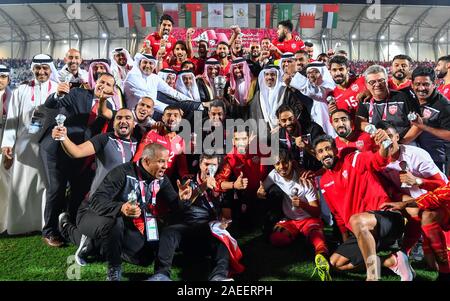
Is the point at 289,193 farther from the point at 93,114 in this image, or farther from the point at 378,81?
the point at 93,114

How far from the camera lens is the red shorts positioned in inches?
135

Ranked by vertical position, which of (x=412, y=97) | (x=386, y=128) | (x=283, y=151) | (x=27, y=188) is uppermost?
(x=412, y=97)

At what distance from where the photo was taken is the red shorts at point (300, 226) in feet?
11.2

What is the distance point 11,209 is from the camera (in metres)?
4.03

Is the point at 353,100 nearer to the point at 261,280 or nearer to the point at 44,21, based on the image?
the point at 261,280

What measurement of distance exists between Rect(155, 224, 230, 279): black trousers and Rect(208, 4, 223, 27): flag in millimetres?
3550

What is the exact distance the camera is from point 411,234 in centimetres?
314

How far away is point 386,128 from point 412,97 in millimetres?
641

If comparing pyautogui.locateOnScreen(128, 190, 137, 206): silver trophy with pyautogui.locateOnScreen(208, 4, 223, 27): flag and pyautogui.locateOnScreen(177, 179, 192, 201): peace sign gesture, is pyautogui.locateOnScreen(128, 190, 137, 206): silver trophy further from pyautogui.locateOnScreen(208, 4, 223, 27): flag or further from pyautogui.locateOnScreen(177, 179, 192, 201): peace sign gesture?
pyautogui.locateOnScreen(208, 4, 223, 27): flag

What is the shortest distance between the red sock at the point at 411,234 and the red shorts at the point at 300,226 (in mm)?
790

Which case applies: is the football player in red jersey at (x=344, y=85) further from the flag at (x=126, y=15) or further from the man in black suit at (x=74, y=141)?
the flag at (x=126, y=15)

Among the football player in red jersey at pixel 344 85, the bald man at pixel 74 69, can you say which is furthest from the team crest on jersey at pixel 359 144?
the bald man at pixel 74 69
